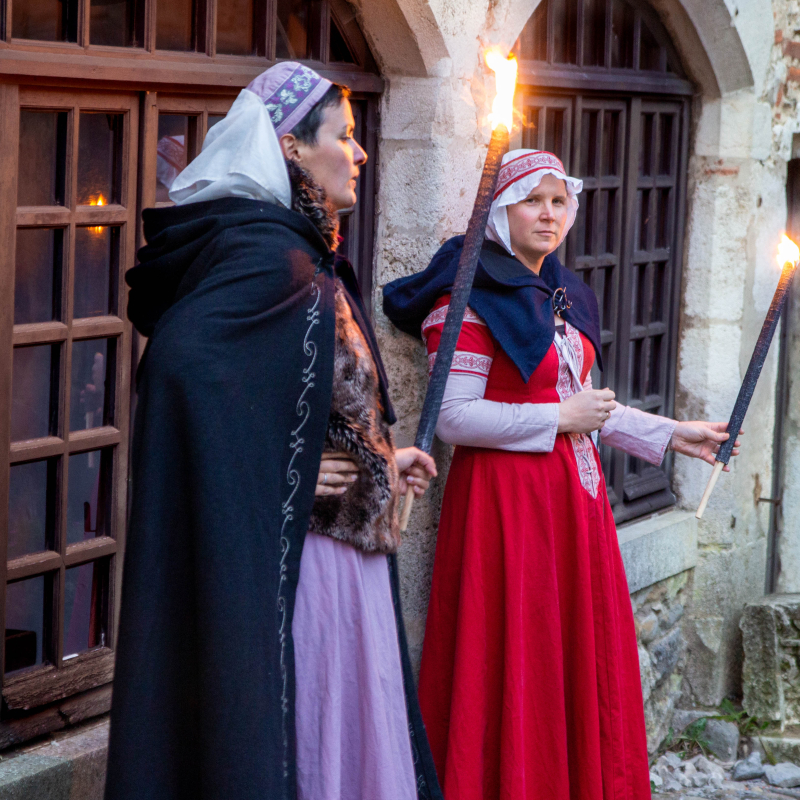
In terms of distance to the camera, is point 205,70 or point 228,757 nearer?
point 228,757

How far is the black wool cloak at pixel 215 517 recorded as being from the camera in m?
2.00

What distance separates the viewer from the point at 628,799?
3.39m

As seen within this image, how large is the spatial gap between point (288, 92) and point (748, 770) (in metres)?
3.56

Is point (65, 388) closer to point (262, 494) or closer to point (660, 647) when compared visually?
point (262, 494)

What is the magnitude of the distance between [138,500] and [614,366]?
10.0 feet

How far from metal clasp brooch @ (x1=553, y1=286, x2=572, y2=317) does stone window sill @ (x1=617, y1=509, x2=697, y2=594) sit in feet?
4.92

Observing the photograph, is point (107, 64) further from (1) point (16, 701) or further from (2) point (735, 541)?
(2) point (735, 541)

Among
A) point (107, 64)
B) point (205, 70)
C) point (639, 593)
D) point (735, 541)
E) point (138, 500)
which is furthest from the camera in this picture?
point (735, 541)

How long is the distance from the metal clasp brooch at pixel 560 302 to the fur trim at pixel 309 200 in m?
1.19

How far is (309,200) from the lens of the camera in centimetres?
221

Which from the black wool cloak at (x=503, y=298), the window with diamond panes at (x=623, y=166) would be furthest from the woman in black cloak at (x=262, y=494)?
the window with diamond panes at (x=623, y=166)

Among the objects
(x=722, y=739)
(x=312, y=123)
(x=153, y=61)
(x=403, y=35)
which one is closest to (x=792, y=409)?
(x=722, y=739)

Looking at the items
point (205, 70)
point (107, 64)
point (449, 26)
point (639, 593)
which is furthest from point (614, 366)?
point (107, 64)

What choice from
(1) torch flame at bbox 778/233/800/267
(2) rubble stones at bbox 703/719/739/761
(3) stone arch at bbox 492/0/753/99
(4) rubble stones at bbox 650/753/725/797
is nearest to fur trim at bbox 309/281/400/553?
(1) torch flame at bbox 778/233/800/267
